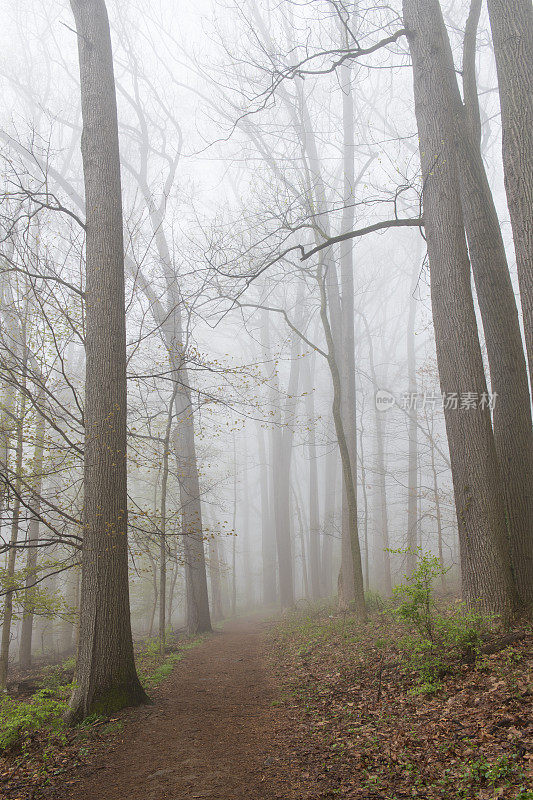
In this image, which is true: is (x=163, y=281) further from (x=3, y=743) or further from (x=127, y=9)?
(x=3, y=743)

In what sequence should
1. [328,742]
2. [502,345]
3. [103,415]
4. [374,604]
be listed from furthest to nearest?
[374,604]
[502,345]
[103,415]
[328,742]

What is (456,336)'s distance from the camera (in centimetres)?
552

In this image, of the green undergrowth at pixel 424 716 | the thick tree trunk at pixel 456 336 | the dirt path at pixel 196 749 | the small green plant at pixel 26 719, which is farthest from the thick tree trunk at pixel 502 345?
the small green plant at pixel 26 719

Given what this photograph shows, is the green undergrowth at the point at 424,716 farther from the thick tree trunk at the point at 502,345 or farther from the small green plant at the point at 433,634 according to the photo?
the thick tree trunk at the point at 502,345

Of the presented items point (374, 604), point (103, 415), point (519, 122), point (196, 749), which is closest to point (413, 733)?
point (196, 749)

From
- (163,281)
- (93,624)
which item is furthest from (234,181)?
(93,624)

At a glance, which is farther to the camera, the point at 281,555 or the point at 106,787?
the point at 281,555

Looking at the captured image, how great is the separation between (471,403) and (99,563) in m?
4.25

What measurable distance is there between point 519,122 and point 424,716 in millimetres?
5278

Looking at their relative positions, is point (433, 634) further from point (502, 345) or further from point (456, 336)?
point (502, 345)

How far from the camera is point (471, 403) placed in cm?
529

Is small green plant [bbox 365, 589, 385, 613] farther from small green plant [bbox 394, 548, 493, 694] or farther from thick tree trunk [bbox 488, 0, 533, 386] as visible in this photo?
thick tree trunk [bbox 488, 0, 533, 386]

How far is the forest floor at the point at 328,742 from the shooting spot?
2.97m

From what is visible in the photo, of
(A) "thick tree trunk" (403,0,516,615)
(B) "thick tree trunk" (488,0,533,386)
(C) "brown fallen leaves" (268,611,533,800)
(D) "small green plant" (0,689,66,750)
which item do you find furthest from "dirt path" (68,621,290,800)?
(B) "thick tree trunk" (488,0,533,386)
